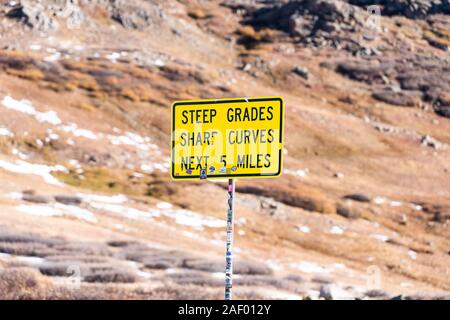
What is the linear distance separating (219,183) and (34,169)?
44.1ft

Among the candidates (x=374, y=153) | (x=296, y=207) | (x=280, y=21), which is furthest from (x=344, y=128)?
(x=280, y=21)

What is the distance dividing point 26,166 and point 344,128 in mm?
34179

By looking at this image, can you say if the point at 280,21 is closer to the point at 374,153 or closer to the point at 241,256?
the point at 374,153

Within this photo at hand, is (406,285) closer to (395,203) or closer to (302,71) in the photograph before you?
(395,203)

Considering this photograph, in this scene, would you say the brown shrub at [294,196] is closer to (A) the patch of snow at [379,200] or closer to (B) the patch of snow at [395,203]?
(A) the patch of snow at [379,200]

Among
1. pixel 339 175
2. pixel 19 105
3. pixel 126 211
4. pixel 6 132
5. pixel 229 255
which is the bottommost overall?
pixel 339 175

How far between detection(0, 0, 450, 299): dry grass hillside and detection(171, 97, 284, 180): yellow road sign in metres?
10.9

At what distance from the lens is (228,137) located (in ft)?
29.1

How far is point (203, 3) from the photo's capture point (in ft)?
366

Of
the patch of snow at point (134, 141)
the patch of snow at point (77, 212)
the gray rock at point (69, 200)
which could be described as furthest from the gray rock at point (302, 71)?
the patch of snow at point (77, 212)

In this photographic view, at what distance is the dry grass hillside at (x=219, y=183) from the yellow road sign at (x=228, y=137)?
35.6 feet

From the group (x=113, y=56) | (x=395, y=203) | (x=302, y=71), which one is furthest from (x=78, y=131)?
(x=302, y=71)

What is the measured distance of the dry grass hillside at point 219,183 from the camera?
34.1 meters

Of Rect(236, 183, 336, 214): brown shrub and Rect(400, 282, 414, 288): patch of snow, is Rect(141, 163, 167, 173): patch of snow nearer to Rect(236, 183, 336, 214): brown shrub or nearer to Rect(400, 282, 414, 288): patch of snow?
Rect(236, 183, 336, 214): brown shrub
